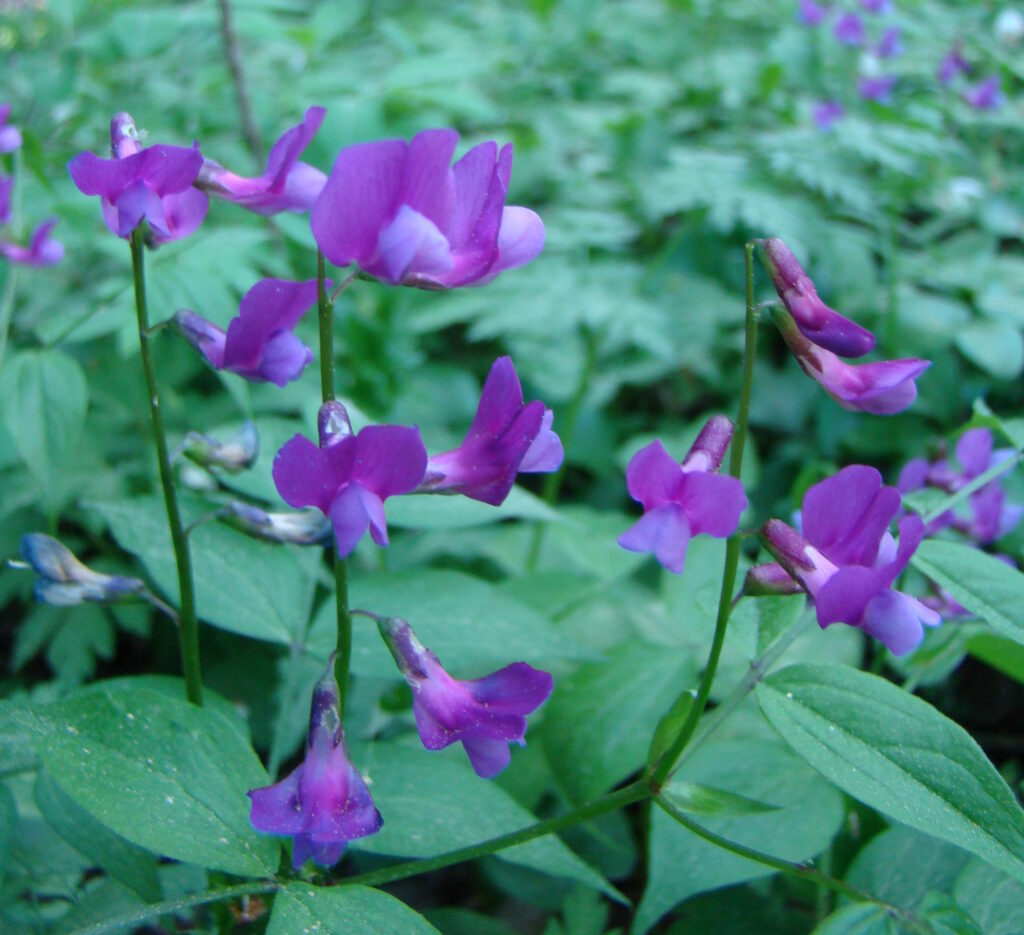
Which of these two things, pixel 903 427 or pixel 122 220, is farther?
pixel 903 427

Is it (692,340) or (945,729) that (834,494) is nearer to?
Result: (945,729)

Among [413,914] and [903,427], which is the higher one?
[413,914]

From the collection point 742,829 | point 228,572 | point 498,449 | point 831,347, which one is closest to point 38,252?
point 228,572

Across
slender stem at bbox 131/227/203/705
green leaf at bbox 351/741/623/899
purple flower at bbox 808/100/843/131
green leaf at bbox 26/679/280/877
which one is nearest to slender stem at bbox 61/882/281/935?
green leaf at bbox 26/679/280/877

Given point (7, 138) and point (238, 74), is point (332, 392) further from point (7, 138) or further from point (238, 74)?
point (238, 74)

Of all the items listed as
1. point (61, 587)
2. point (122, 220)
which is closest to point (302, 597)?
point (61, 587)

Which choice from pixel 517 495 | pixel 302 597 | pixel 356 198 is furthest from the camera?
pixel 517 495

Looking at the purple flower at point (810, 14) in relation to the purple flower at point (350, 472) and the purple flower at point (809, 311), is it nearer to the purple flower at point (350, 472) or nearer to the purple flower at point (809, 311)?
the purple flower at point (809, 311)

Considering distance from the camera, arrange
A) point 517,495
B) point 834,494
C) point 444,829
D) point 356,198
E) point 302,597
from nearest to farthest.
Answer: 1. point 356,198
2. point 834,494
3. point 444,829
4. point 302,597
5. point 517,495
